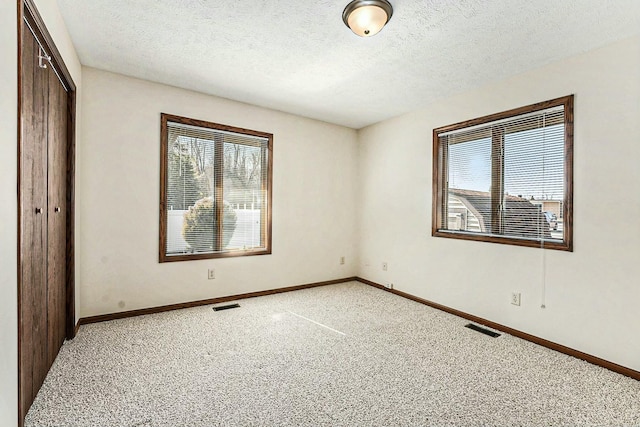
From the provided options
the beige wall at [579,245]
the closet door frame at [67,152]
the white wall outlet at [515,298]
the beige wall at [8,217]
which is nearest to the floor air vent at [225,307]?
the closet door frame at [67,152]

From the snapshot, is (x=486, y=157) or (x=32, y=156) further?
(x=486, y=157)

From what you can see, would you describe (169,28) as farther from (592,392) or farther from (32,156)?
(592,392)

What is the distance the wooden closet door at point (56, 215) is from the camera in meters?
2.19

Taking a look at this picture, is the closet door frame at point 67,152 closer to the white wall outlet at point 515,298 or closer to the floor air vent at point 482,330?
the floor air vent at point 482,330

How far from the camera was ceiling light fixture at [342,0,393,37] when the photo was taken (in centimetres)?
201

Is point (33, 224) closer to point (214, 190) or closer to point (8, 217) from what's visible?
point (8, 217)

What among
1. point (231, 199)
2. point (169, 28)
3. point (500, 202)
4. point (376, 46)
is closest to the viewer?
point (169, 28)

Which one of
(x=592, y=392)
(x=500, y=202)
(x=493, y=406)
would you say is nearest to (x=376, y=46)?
(x=500, y=202)

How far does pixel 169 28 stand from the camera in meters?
2.39

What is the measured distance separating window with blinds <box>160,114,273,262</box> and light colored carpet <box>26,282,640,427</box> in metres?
0.95

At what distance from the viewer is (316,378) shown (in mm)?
2189

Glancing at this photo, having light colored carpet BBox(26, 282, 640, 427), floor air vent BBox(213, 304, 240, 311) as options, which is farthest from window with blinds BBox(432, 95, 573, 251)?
floor air vent BBox(213, 304, 240, 311)

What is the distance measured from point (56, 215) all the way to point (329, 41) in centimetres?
246

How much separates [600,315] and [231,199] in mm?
3727
